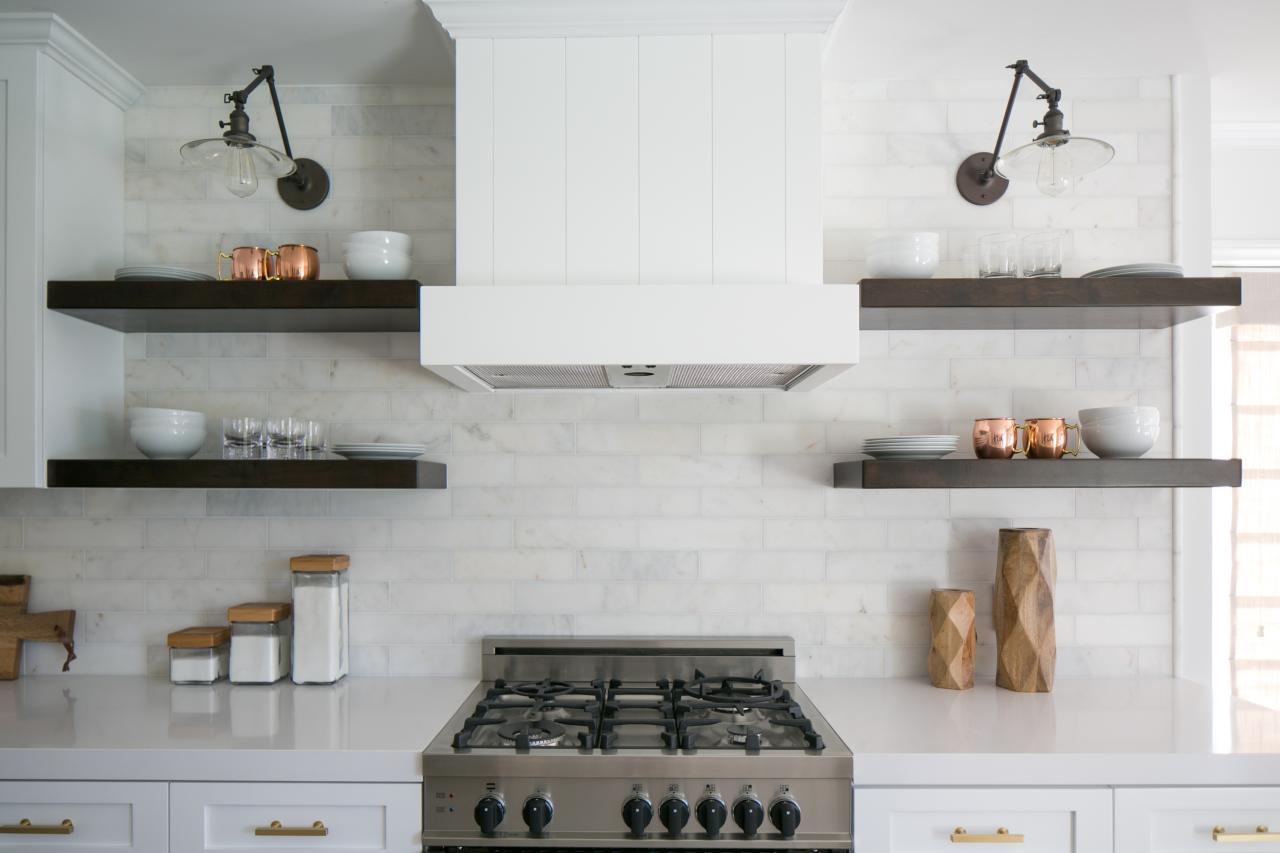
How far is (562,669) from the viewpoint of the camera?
7.34ft

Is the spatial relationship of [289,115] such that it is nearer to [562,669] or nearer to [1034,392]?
[562,669]

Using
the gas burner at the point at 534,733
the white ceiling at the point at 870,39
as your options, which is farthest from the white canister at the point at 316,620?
the white ceiling at the point at 870,39

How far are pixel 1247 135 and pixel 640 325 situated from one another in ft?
6.73

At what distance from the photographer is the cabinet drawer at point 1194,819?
1648 millimetres

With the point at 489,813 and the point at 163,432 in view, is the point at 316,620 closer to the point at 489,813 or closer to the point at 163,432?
the point at 163,432

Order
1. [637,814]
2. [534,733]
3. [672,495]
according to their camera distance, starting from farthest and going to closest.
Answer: [672,495], [534,733], [637,814]

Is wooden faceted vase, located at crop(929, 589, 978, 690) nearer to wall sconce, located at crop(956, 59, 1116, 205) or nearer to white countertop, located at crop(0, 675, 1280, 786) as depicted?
white countertop, located at crop(0, 675, 1280, 786)

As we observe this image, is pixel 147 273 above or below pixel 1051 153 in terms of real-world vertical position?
below

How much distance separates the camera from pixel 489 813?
1.62 metres

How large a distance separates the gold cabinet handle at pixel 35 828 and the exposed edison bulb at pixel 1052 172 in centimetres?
252

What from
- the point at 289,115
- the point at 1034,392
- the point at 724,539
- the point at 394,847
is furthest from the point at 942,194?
the point at 394,847

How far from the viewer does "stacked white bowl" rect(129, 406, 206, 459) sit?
208 centimetres

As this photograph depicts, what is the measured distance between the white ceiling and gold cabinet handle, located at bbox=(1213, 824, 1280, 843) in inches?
70.3

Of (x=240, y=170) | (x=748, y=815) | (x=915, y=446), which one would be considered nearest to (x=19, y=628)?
(x=240, y=170)
